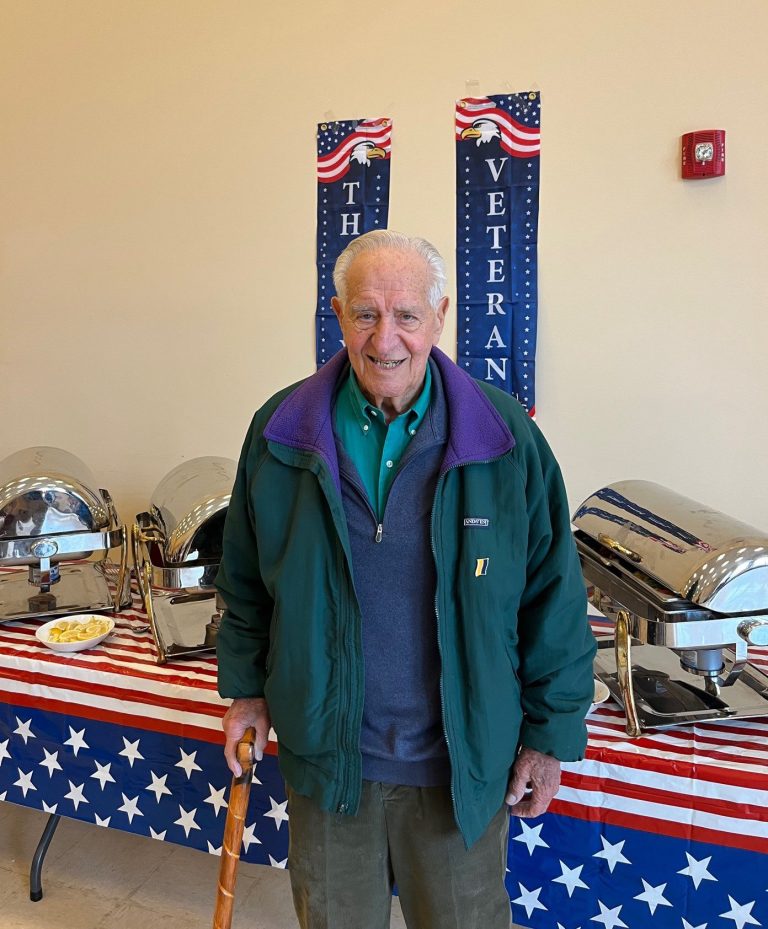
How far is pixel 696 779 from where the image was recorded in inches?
47.8

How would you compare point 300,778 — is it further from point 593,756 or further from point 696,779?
point 696,779

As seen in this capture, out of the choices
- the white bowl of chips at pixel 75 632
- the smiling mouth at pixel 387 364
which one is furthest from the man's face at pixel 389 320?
the white bowl of chips at pixel 75 632

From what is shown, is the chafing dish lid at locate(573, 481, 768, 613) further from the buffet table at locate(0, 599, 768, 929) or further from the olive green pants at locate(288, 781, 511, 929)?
the olive green pants at locate(288, 781, 511, 929)

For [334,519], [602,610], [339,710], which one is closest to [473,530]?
[334,519]

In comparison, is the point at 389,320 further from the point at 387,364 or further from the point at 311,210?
the point at 311,210

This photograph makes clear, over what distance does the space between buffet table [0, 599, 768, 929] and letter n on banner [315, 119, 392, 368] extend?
1071 mm

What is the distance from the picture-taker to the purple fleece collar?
1.06 m

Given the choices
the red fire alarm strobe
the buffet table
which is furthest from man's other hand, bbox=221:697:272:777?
the red fire alarm strobe

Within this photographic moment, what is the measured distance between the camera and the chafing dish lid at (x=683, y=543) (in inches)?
48.8

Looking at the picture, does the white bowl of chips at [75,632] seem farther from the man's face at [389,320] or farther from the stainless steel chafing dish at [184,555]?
the man's face at [389,320]

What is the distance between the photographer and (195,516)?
5.54 feet

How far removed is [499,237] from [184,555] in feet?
3.74

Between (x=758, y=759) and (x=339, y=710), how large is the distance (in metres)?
0.72

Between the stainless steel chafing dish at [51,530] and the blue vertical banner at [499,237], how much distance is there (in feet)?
3.39
